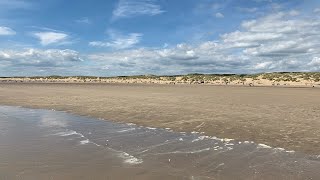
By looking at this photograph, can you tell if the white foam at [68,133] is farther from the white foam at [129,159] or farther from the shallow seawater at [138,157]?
the white foam at [129,159]

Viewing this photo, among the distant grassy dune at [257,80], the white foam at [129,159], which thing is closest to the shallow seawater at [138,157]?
the white foam at [129,159]

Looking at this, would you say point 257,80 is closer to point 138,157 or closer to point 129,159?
point 138,157

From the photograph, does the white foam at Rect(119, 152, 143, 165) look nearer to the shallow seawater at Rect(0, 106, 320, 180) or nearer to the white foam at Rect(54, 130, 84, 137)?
the shallow seawater at Rect(0, 106, 320, 180)

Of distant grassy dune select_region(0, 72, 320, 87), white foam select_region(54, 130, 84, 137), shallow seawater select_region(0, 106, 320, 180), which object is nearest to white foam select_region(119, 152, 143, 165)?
shallow seawater select_region(0, 106, 320, 180)

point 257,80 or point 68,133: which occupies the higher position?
point 257,80

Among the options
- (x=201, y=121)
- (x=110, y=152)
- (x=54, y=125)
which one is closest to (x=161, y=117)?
(x=201, y=121)

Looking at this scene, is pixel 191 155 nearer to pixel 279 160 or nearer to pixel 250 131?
pixel 279 160

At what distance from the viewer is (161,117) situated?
20.9 metres

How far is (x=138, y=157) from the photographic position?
11219mm

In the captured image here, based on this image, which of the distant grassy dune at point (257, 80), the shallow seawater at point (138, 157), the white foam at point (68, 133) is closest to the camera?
the shallow seawater at point (138, 157)

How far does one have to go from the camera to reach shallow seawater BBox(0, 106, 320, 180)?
30.8 ft

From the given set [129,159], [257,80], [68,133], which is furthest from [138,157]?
[257,80]

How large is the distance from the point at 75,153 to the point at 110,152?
1.12 metres

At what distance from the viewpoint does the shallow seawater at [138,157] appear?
938cm
